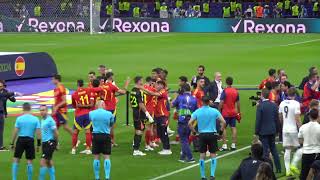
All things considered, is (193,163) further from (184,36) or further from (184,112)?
(184,36)

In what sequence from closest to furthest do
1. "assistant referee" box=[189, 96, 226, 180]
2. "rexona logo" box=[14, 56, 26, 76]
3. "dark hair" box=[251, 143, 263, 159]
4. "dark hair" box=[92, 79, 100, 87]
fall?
"dark hair" box=[251, 143, 263, 159]
"assistant referee" box=[189, 96, 226, 180]
"dark hair" box=[92, 79, 100, 87]
"rexona logo" box=[14, 56, 26, 76]

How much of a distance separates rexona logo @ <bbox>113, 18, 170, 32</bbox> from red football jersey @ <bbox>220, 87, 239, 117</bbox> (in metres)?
47.4

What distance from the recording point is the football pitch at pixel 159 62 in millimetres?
21625

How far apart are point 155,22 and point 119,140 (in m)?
46.2

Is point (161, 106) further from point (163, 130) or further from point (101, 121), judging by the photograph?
point (101, 121)

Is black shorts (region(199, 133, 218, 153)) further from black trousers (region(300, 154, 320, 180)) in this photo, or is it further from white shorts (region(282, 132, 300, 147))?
black trousers (region(300, 154, 320, 180))

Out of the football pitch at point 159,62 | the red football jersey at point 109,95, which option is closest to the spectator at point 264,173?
the football pitch at point 159,62

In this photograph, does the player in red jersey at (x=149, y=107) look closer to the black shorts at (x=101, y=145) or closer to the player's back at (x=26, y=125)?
the black shorts at (x=101, y=145)

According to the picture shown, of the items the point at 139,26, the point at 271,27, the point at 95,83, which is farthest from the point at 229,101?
the point at 139,26

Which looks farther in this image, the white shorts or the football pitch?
the football pitch

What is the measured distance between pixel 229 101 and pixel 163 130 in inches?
82.0

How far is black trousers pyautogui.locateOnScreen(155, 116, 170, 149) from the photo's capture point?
23.2m

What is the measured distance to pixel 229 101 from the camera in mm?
23891

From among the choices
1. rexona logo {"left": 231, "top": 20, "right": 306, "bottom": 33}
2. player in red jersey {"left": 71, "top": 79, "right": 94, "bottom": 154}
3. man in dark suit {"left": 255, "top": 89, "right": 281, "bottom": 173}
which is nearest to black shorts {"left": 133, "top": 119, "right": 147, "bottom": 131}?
player in red jersey {"left": 71, "top": 79, "right": 94, "bottom": 154}
